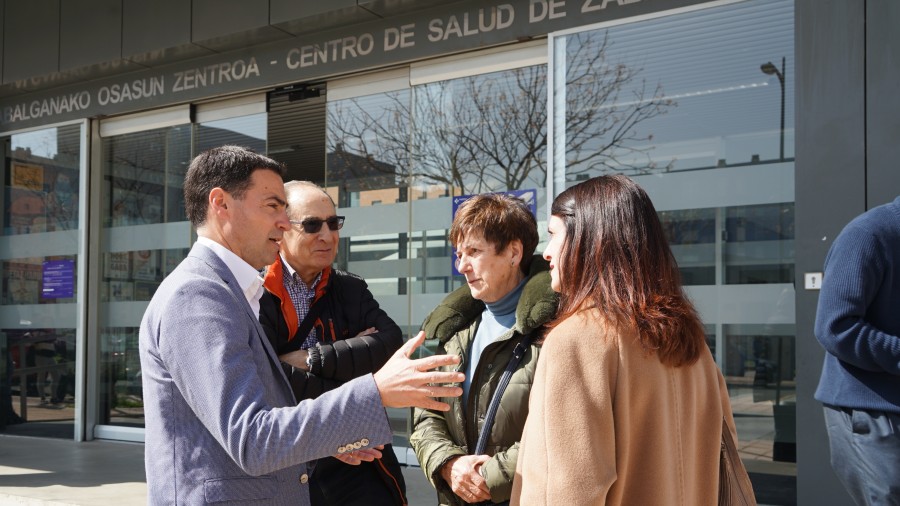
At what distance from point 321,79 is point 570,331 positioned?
20.6 feet

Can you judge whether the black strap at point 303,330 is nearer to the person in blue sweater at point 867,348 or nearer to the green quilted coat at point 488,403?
the green quilted coat at point 488,403

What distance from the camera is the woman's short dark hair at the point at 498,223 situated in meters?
3.20

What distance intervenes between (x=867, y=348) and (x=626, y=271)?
5.18 feet

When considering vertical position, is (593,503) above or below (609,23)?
below

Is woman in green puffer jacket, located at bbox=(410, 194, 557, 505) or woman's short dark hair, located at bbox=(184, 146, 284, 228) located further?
woman in green puffer jacket, located at bbox=(410, 194, 557, 505)

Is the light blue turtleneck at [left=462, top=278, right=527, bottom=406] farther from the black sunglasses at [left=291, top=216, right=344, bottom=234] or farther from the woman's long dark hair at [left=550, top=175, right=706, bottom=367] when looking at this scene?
the woman's long dark hair at [left=550, top=175, right=706, bottom=367]

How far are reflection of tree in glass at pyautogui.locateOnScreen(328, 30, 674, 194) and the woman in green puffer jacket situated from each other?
3.18 metres

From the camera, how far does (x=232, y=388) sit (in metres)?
1.89

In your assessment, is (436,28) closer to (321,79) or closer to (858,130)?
(321,79)

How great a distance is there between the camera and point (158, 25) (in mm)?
8133

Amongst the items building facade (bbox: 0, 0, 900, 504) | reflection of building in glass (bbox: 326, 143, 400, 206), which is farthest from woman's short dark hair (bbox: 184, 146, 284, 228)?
reflection of building in glass (bbox: 326, 143, 400, 206)

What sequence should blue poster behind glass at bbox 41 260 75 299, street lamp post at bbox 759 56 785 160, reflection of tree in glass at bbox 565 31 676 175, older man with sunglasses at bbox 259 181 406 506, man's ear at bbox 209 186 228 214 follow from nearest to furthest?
man's ear at bbox 209 186 228 214 < older man with sunglasses at bbox 259 181 406 506 < street lamp post at bbox 759 56 785 160 < reflection of tree in glass at bbox 565 31 676 175 < blue poster behind glass at bbox 41 260 75 299

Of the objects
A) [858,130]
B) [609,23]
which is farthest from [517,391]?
[609,23]

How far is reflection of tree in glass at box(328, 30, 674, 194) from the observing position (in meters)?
6.29
